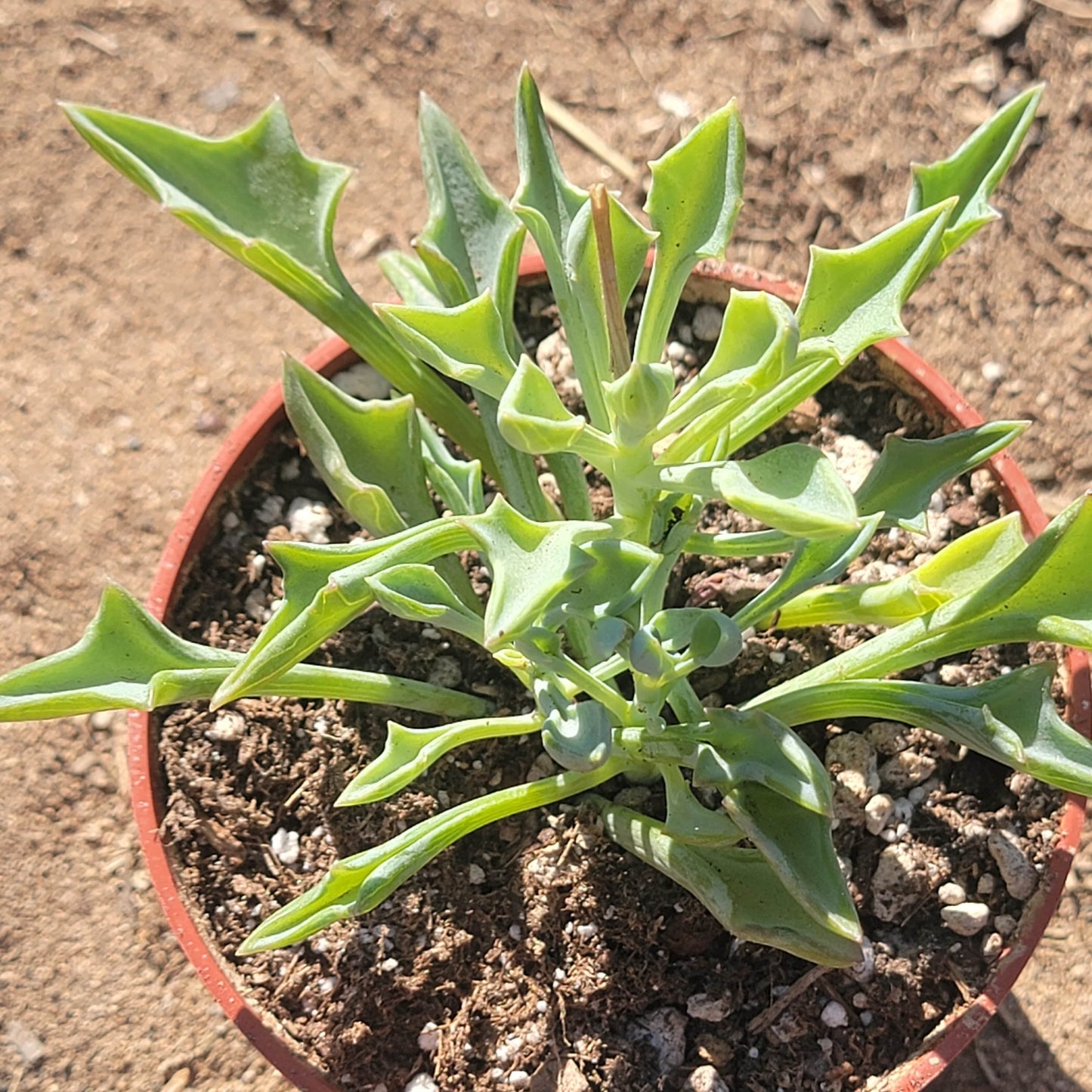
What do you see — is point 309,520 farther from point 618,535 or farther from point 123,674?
point 618,535

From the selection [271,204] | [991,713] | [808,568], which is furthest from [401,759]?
[271,204]

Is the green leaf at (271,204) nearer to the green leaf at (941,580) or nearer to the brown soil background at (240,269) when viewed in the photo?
the green leaf at (941,580)

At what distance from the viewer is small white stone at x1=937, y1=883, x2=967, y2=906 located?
1.62 metres

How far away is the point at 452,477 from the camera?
1651 mm

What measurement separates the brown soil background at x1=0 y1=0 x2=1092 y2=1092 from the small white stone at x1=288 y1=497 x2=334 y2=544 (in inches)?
24.8

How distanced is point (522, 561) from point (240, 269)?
1.66 metres

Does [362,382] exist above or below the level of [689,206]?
below

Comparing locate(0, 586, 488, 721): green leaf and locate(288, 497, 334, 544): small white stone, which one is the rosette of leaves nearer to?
locate(0, 586, 488, 721): green leaf

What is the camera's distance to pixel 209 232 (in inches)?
60.1

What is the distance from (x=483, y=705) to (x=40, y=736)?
104cm

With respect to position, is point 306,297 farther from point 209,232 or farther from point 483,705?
point 483,705

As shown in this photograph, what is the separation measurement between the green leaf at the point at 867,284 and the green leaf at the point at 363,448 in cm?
53

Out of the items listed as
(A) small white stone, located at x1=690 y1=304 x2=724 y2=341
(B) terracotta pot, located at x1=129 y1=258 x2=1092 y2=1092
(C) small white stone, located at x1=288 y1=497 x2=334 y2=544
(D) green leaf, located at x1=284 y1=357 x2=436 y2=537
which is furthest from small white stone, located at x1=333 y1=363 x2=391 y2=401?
(A) small white stone, located at x1=690 y1=304 x2=724 y2=341

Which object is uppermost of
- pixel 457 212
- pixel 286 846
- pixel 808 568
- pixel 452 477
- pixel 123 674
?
pixel 457 212
